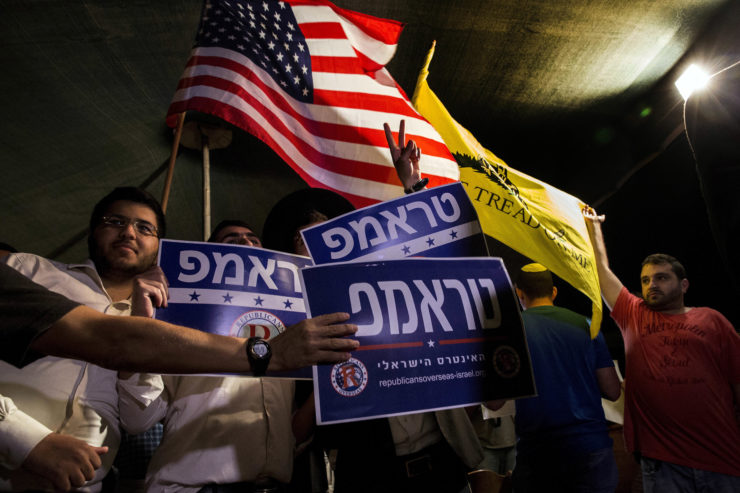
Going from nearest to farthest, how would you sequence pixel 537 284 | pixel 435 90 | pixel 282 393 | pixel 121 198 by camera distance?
pixel 282 393, pixel 121 198, pixel 537 284, pixel 435 90

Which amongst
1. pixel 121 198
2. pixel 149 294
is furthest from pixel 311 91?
pixel 149 294

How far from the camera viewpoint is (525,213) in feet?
8.82

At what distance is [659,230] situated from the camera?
6.58 metres

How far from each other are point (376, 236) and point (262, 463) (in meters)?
0.93

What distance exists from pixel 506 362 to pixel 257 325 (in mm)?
845

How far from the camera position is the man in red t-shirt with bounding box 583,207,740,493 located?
2.45m

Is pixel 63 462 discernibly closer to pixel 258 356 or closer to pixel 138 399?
pixel 138 399

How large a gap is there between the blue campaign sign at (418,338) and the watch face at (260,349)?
19 cm

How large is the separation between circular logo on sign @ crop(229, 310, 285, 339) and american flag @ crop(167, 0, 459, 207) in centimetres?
145

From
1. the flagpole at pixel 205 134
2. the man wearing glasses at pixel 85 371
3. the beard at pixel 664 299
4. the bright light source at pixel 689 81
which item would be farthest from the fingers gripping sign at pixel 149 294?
the flagpole at pixel 205 134

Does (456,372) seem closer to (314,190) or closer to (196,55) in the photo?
(314,190)

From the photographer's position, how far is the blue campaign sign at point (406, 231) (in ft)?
5.28

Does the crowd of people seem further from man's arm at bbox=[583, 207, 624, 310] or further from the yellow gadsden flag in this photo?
the yellow gadsden flag

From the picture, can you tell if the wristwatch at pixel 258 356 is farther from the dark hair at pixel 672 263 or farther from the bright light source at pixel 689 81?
the dark hair at pixel 672 263
